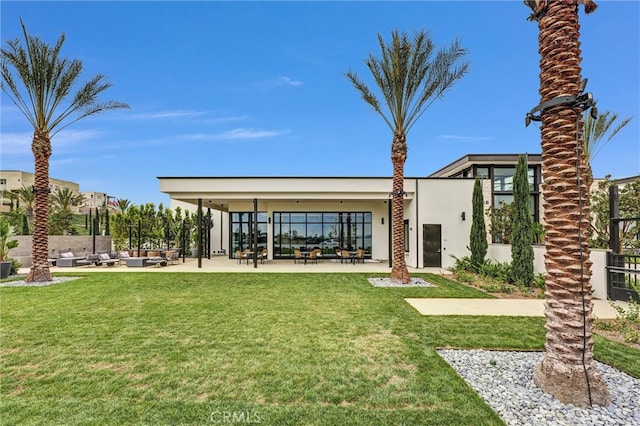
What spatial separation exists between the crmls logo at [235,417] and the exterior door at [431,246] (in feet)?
50.3

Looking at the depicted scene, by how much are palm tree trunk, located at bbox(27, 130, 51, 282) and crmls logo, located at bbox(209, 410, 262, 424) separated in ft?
41.4

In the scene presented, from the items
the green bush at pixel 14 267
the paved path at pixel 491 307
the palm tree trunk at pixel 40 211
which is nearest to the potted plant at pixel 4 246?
the green bush at pixel 14 267

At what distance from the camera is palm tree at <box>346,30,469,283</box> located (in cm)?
1122

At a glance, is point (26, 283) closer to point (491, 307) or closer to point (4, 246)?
point (4, 246)

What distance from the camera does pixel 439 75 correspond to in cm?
1147

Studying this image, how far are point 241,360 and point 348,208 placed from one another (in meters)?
17.3

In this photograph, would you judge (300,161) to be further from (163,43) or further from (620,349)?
(620,349)

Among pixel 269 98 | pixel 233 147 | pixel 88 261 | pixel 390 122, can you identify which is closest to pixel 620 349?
pixel 390 122

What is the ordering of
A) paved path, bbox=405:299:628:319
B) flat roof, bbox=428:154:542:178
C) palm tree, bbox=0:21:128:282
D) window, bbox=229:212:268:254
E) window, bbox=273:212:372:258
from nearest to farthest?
paved path, bbox=405:299:628:319 < palm tree, bbox=0:21:128:282 < window, bbox=273:212:372:258 < window, bbox=229:212:268:254 < flat roof, bbox=428:154:542:178

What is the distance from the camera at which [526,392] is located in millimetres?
3699

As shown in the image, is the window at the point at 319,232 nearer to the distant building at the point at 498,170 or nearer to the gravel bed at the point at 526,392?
the distant building at the point at 498,170

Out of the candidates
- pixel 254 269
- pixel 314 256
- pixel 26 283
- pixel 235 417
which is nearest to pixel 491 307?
pixel 235 417

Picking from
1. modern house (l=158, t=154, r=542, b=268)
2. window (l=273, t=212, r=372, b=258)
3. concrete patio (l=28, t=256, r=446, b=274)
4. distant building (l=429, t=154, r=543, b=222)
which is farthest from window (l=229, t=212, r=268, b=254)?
distant building (l=429, t=154, r=543, b=222)

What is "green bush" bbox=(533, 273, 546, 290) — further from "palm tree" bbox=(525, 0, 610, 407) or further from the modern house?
"palm tree" bbox=(525, 0, 610, 407)
